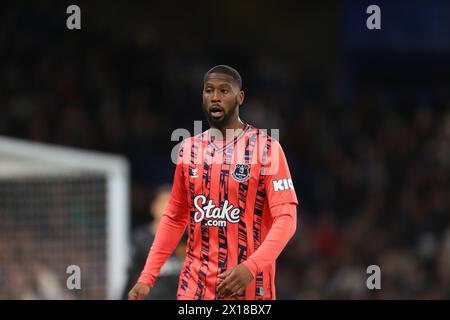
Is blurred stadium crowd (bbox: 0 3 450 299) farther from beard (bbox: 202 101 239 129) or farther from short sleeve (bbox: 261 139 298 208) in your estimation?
beard (bbox: 202 101 239 129)

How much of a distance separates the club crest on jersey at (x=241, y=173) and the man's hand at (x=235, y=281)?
44 cm

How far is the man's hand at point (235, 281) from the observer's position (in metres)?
4.36

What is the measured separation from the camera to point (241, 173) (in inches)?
183

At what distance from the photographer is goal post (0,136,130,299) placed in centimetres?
1036

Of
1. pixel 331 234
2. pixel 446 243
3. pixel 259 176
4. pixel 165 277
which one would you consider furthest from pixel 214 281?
pixel 331 234

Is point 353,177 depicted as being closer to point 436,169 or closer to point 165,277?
point 436,169

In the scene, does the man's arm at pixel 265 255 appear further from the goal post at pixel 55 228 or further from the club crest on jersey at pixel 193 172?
the goal post at pixel 55 228

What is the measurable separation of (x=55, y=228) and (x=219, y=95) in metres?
6.75

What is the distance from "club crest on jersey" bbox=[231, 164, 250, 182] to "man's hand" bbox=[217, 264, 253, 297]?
0.44 meters

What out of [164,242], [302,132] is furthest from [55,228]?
[164,242]

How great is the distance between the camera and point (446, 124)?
14.6 m

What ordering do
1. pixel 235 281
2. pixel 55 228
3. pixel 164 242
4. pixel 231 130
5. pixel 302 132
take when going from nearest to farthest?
pixel 235 281
pixel 231 130
pixel 164 242
pixel 55 228
pixel 302 132

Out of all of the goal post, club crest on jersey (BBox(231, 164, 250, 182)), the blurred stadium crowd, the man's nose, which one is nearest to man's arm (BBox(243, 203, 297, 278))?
club crest on jersey (BBox(231, 164, 250, 182))

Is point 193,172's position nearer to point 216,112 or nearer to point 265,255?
point 216,112
